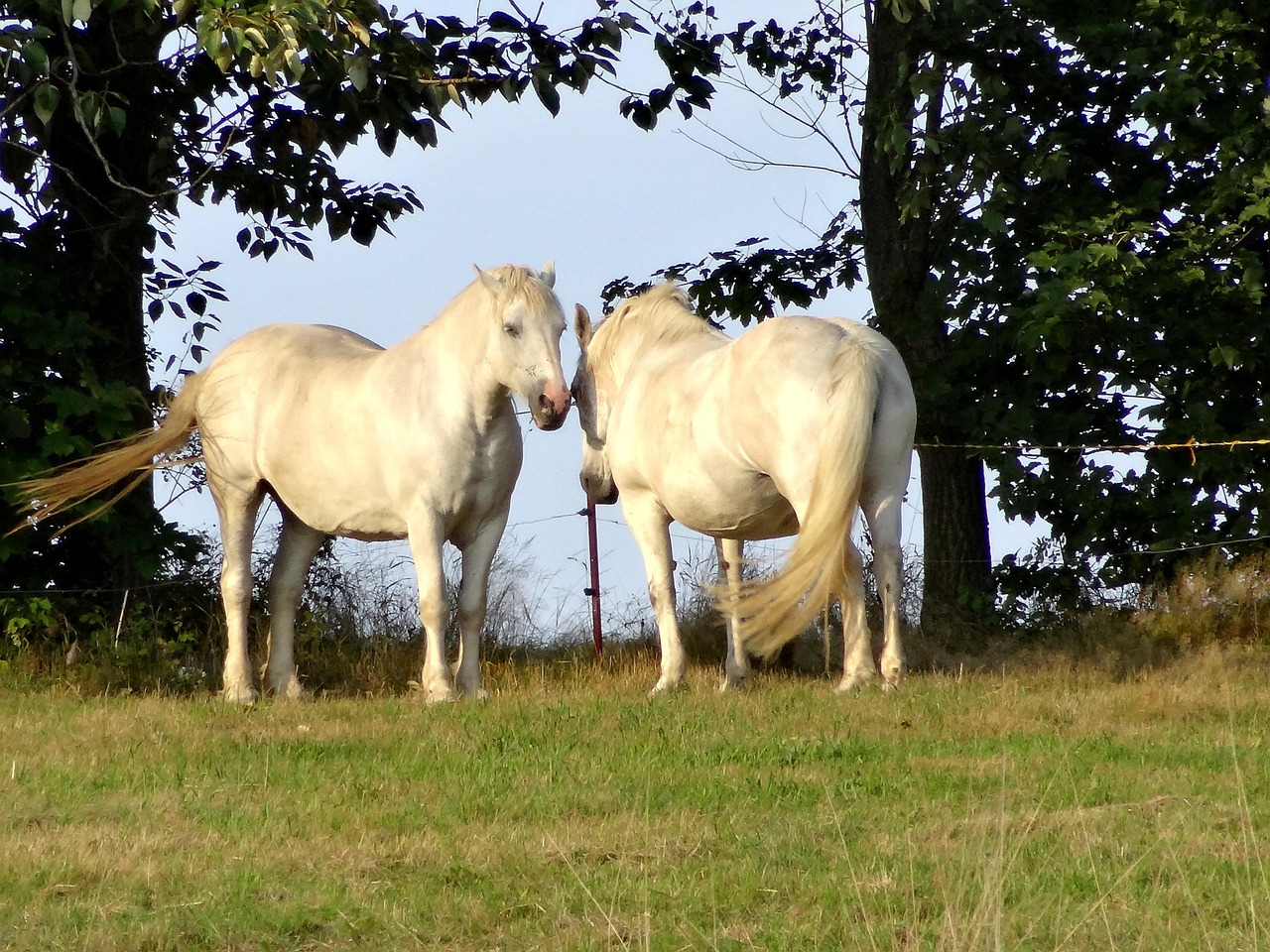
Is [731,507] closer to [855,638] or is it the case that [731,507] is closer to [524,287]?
[855,638]

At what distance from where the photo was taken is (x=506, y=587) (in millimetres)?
13133

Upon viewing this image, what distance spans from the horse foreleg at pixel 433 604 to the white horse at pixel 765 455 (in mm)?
1349

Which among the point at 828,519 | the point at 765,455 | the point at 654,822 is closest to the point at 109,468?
the point at 765,455

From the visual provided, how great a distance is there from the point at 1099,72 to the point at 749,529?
5.82 metres

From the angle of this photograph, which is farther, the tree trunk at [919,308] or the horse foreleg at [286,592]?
the tree trunk at [919,308]

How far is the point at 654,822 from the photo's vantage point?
5875 millimetres

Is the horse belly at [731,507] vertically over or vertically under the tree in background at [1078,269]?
under

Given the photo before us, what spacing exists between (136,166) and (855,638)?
6292 mm

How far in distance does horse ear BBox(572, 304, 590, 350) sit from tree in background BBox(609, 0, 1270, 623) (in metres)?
1.83

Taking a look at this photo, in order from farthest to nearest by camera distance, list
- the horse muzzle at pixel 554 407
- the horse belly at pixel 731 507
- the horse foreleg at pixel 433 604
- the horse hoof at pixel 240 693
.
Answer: the horse hoof at pixel 240 693, the horse belly at pixel 731 507, the horse foreleg at pixel 433 604, the horse muzzle at pixel 554 407

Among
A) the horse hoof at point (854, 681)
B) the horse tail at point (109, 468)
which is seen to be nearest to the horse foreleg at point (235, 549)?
the horse tail at point (109, 468)

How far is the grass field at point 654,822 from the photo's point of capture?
474 centimetres

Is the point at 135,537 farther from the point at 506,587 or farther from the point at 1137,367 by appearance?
the point at 1137,367

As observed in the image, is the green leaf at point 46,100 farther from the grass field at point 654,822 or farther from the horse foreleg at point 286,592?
the grass field at point 654,822
